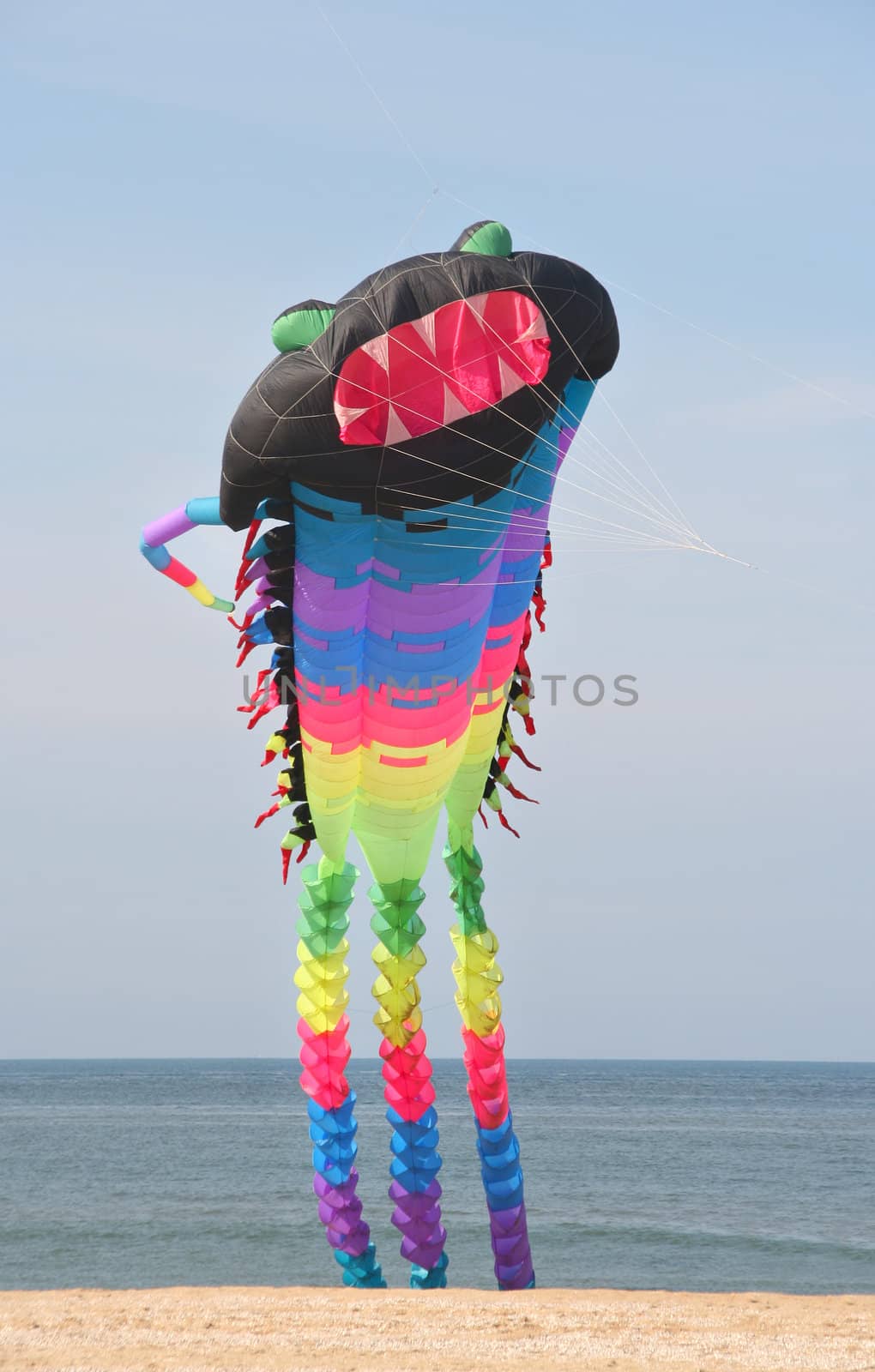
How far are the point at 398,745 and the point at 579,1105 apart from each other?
5017 cm

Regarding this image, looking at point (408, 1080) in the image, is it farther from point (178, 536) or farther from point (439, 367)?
point (439, 367)

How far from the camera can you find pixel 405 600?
7934 mm

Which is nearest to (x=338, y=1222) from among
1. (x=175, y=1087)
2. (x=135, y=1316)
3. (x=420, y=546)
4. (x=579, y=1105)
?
(x=135, y=1316)

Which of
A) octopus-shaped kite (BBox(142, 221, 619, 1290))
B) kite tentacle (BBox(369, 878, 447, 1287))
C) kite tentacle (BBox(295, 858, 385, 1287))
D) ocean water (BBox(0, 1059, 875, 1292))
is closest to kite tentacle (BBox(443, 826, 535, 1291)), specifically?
octopus-shaped kite (BBox(142, 221, 619, 1290))

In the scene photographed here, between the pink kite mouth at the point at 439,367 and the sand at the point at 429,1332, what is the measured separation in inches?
168

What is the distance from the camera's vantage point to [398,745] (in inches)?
334

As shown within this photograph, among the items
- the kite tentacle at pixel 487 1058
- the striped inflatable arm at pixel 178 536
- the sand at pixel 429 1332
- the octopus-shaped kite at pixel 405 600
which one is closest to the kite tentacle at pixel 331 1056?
the octopus-shaped kite at pixel 405 600

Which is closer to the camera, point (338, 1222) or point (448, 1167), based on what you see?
point (338, 1222)

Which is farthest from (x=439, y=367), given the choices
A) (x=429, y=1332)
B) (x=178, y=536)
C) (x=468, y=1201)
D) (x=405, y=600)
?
(x=468, y=1201)

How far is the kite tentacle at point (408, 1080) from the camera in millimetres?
9023

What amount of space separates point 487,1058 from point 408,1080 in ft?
1.69

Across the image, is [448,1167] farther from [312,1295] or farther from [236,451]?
[236,451]

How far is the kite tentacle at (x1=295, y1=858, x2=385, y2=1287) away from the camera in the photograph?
9016 mm

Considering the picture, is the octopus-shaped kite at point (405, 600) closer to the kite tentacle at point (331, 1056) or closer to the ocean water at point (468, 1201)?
the kite tentacle at point (331, 1056)
